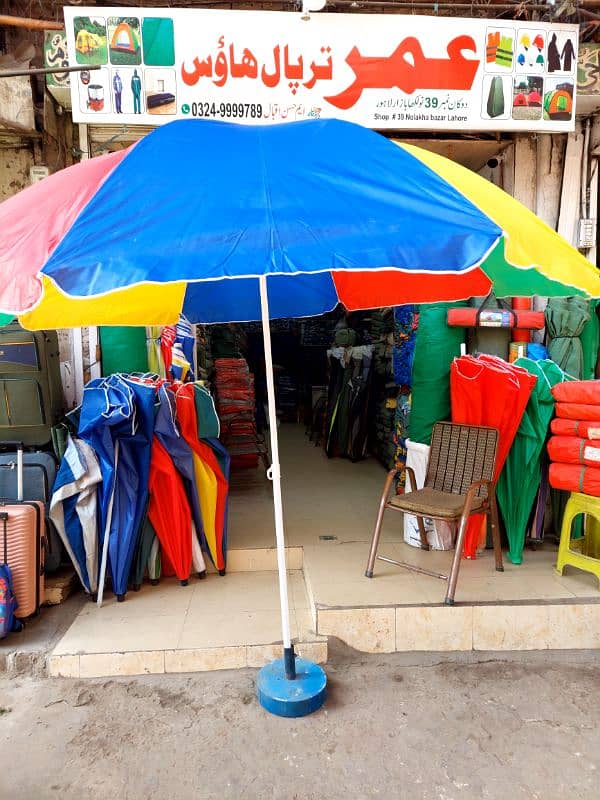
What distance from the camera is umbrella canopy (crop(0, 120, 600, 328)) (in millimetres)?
1612

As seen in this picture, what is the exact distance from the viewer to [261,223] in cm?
162

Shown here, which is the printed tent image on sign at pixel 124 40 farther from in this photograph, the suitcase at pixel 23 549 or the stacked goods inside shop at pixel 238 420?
the suitcase at pixel 23 549

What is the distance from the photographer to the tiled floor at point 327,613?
115 inches

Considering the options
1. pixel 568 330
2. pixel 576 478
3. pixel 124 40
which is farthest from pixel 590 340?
pixel 124 40

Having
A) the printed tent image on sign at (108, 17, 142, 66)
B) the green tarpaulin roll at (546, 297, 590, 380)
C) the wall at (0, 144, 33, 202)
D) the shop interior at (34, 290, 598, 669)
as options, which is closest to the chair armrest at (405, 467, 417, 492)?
the shop interior at (34, 290, 598, 669)

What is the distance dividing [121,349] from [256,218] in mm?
2735

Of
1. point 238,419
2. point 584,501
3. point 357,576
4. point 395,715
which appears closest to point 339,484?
point 238,419

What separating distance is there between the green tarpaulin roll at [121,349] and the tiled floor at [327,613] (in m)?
1.55

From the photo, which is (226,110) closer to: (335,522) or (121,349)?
(121,349)

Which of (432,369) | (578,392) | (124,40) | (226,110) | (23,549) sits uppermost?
(124,40)

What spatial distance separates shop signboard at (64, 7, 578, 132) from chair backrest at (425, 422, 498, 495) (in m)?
2.30

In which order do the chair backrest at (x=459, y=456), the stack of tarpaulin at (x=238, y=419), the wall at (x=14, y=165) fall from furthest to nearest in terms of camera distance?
the stack of tarpaulin at (x=238, y=419)
the wall at (x=14, y=165)
the chair backrest at (x=459, y=456)

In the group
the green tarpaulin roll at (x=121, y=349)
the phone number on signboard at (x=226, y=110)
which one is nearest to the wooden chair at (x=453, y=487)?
the green tarpaulin roll at (x=121, y=349)

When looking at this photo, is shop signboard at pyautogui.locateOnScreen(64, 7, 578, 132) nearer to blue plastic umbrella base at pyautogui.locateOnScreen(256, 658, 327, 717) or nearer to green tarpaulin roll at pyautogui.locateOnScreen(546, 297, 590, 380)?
green tarpaulin roll at pyautogui.locateOnScreen(546, 297, 590, 380)
